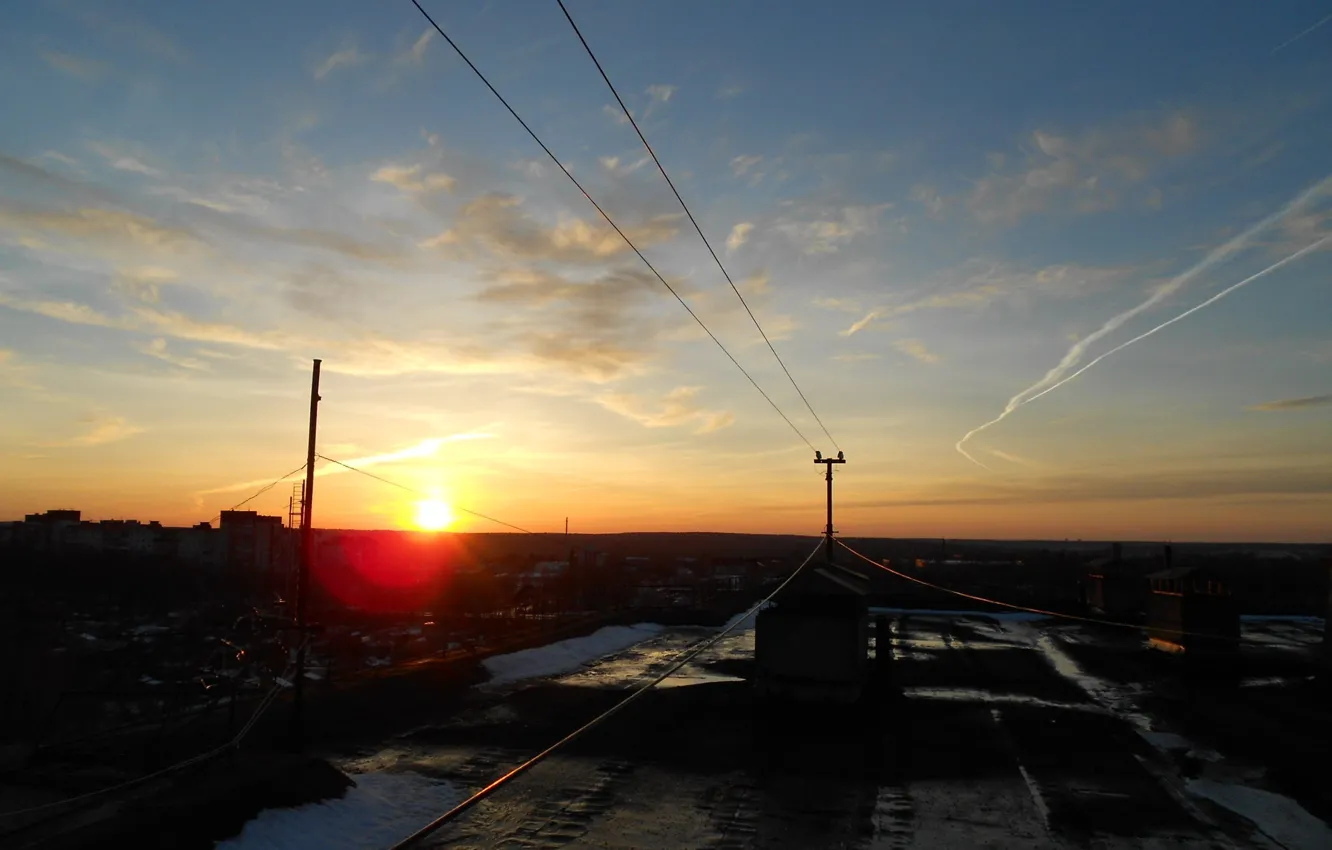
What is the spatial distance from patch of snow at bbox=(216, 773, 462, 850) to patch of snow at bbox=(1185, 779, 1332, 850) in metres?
12.4

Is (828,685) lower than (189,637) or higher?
higher

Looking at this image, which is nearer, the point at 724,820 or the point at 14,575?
the point at 724,820

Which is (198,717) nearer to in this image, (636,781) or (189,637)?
(636,781)

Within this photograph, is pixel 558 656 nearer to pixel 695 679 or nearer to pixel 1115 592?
pixel 695 679

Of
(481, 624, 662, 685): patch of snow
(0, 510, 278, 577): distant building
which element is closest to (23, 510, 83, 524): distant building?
(0, 510, 278, 577): distant building

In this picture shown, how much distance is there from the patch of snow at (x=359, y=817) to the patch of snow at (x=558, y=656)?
37.7 feet

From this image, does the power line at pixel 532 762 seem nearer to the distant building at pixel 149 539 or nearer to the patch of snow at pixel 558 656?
the patch of snow at pixel 558 656

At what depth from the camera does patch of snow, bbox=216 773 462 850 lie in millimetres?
12094

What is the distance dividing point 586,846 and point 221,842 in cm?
473

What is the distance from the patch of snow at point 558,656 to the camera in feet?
92.6

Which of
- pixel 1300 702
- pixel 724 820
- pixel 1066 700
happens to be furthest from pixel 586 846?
pixel 1300 702

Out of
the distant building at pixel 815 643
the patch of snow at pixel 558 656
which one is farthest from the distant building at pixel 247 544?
the distant building at pixel 815 643

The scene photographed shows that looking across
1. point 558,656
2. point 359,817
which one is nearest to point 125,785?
point 359,817

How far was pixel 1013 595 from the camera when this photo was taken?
222 ft
